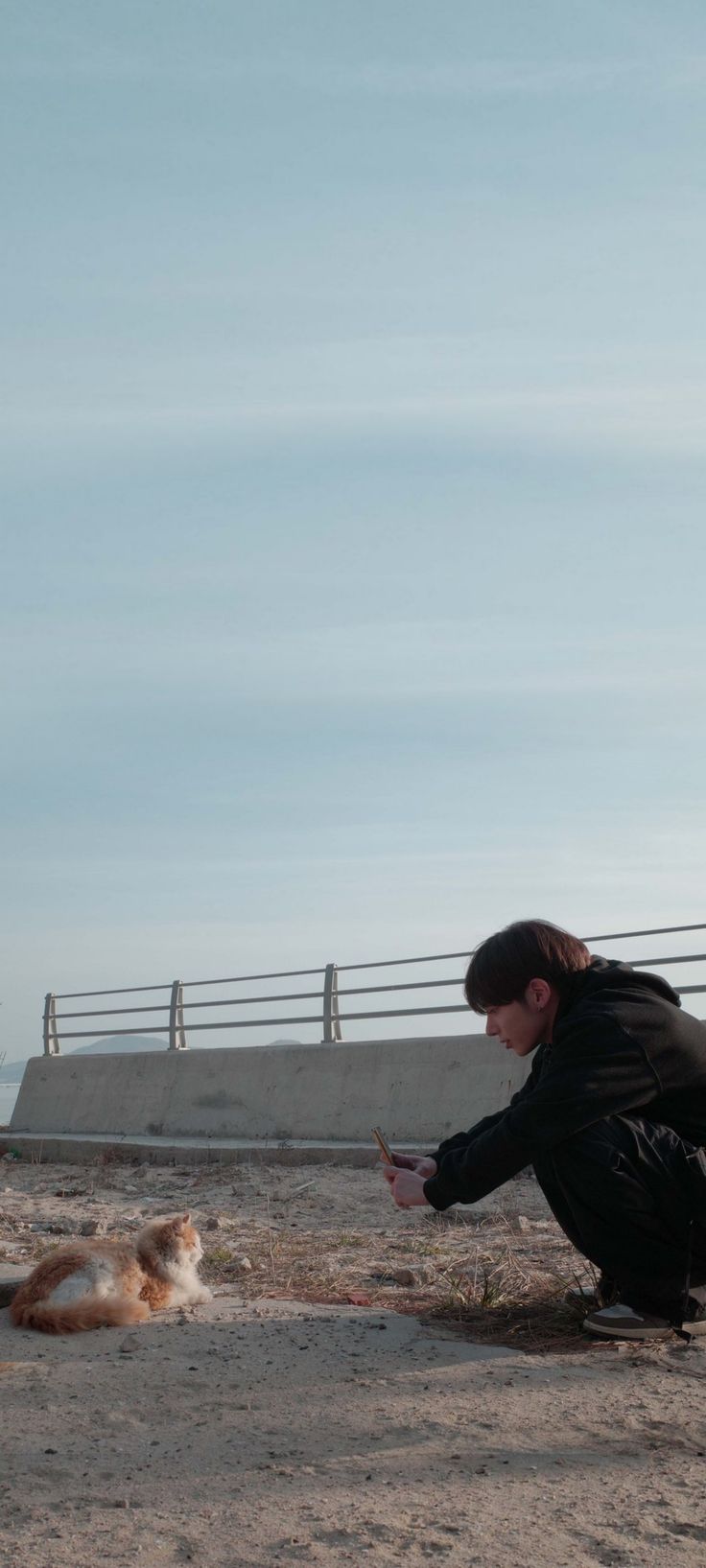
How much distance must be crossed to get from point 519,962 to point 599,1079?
1.45ft

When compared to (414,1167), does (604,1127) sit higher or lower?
higher

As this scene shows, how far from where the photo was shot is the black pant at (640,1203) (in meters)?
3.73

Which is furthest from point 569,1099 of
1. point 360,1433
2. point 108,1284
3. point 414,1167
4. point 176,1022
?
point 176,1022

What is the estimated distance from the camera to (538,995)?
13.0 feet

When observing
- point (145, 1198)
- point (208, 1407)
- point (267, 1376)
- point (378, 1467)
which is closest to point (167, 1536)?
point (378, 1467)

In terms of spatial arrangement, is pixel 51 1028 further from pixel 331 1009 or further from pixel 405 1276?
pixel 405 1276

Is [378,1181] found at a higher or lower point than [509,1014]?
lower

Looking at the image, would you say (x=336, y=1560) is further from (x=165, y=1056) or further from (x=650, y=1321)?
(x=165, y=1056)

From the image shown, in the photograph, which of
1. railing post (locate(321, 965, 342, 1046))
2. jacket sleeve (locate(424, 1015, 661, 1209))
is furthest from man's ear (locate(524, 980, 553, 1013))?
railing post (locate(321, 965, 342, 1046))

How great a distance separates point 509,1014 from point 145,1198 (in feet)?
19.1

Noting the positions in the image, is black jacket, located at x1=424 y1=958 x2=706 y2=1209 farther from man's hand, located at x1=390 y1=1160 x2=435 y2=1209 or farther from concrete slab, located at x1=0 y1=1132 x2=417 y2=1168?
concrete slab, located at x1=0 y1=1132 x2=417 y2=1168

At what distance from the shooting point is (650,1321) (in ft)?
13.0

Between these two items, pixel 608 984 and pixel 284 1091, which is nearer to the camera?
pixel 608 984

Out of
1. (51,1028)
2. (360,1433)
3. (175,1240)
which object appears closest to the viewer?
(360,1433)
